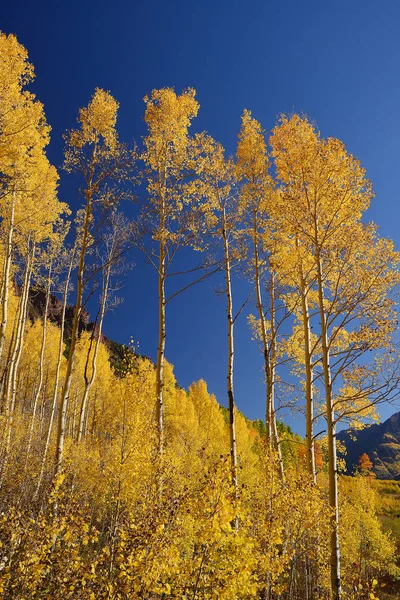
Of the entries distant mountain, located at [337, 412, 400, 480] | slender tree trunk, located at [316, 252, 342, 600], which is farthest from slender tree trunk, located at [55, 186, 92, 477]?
distant mountain, located at [337, 412, 400, 480]

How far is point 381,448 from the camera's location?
135 metres

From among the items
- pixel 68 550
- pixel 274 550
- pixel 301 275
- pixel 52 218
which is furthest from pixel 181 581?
pixel 52 218

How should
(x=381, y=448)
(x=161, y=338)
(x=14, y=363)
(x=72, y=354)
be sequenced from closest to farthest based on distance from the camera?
A: (x=72, y=354) < (x=161, y=338) < (x=14, y=363) < (x=381, y=448)

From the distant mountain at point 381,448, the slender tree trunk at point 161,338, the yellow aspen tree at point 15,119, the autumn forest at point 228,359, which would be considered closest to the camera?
the autumn forest at point 228,359

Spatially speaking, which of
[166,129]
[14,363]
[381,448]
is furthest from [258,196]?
[381,448]

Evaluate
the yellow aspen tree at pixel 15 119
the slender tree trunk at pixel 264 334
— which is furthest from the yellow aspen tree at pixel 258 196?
the yellow aspen tree at pixel 15 119

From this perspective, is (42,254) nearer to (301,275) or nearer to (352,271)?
(301,275)

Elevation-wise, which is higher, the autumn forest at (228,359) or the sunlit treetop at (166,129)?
the sunlit treetop at (166,129)

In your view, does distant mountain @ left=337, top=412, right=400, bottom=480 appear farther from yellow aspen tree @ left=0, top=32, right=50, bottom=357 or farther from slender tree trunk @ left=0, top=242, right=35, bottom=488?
yellow aspen tree @ left=0, top=32, right=50, bottom=357

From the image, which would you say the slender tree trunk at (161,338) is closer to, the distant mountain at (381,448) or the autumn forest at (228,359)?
the autumn forest at (228,359)

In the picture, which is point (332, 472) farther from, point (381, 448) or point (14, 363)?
point (381, 448)

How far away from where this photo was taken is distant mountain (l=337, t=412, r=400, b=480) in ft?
368

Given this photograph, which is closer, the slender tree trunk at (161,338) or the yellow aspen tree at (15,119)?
the slender tree trunk at (161,338)

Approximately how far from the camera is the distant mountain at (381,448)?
368ft
